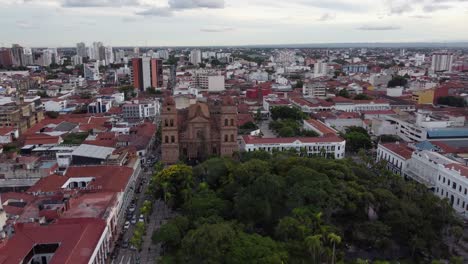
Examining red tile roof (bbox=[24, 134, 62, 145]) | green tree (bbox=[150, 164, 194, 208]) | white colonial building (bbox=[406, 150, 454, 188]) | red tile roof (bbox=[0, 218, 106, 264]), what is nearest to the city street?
green tree (bbox=[150, 164, 194, 208])

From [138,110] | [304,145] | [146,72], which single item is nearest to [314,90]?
[138,110]

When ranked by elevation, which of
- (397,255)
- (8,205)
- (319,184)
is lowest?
(397,255)

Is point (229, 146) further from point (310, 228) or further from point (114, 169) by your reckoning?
point (310, 228)

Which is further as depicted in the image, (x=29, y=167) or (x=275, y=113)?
(x=275, y=113)

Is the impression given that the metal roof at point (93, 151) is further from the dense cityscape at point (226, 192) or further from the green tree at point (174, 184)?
the green tree at point (174, 184)

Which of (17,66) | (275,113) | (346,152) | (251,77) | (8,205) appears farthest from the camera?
(17,66)

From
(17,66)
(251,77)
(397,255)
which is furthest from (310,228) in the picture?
(17,66)
